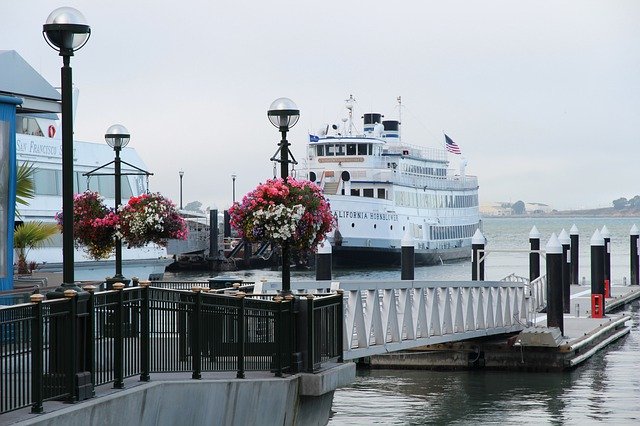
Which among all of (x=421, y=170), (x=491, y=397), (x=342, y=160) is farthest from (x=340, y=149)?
(x=491, y=397)

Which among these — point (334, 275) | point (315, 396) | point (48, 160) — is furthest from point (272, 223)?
point (334, 275)

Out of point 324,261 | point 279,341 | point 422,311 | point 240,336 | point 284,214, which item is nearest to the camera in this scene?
point 240,336

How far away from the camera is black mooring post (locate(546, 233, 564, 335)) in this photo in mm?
29109

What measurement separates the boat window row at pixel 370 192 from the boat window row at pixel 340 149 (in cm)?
252

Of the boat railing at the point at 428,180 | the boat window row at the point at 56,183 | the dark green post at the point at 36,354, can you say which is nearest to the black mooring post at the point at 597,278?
the boat window row at the point at 56,183

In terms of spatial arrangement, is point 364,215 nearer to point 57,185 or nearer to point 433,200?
point 433,200

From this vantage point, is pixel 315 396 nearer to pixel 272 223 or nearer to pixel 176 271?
pixel 272 223

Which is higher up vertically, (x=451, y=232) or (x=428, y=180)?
(x=428, y=180)

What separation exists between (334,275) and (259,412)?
61311mm

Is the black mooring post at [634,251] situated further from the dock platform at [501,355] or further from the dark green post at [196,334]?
the dark green post at [196,334]

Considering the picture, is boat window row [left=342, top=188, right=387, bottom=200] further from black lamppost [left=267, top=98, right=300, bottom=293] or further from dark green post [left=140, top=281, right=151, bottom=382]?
dark green post [left=140, top=281, right=151, bottom=382]

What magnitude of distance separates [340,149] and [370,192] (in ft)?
11.8

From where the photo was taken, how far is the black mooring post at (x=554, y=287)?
29.1 m

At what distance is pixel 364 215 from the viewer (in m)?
79.7
